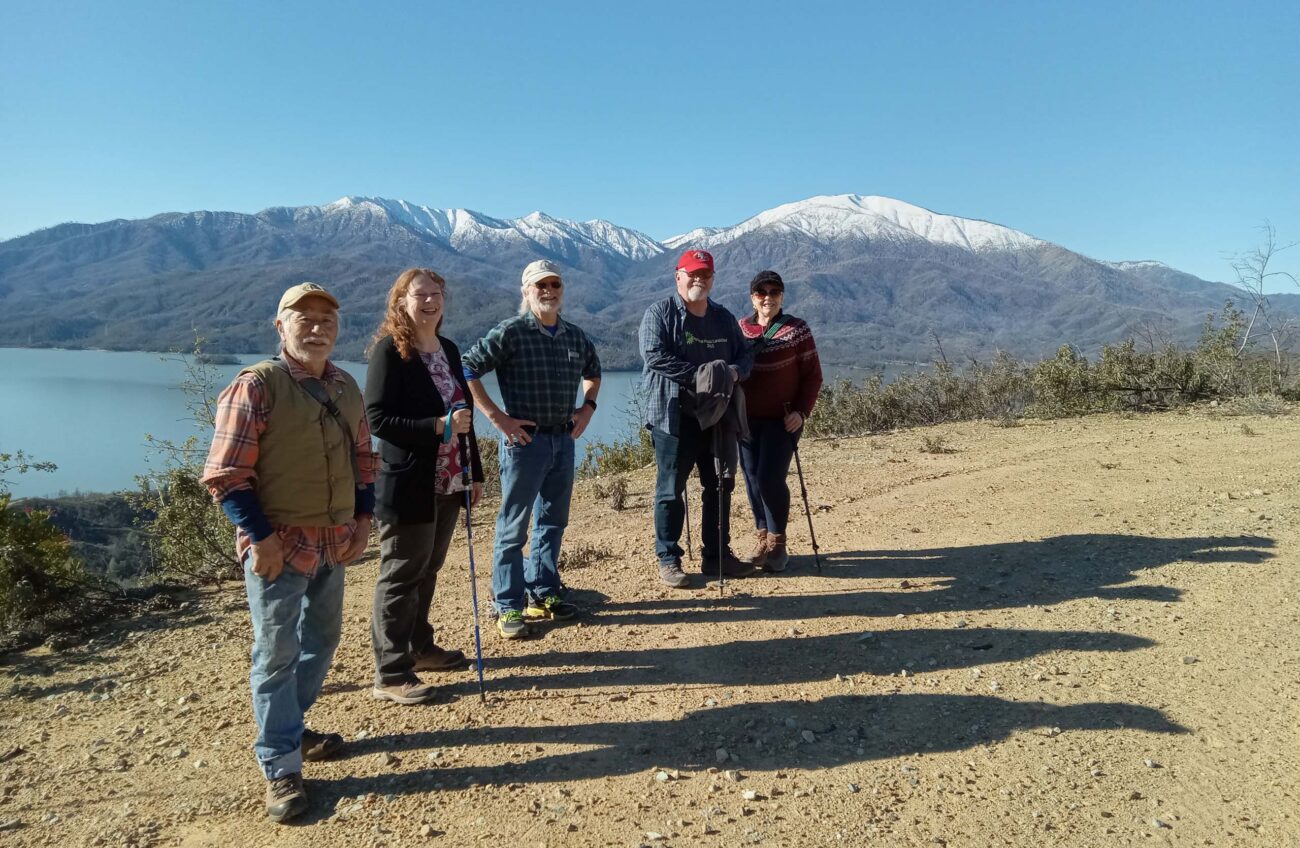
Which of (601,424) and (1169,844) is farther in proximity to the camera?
(601,424)

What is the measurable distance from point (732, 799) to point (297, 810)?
5.34 feet

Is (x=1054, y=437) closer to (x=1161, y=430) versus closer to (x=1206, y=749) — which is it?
(x=1161, y=430)

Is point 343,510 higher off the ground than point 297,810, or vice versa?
point 343,510

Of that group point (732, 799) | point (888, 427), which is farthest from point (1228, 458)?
point (732, 799)

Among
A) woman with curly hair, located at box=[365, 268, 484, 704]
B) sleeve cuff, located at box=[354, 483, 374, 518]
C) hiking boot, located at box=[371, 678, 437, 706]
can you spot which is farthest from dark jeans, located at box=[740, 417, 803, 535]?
sleeve cuff, located at box=[354, 483, 374, 518]

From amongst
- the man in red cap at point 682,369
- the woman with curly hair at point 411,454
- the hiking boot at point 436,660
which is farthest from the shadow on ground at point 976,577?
the woman with curly hair at point 411,454

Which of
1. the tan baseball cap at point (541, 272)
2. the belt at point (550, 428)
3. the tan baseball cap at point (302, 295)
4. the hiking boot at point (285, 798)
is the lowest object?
the hiking boot at point (285, 798)

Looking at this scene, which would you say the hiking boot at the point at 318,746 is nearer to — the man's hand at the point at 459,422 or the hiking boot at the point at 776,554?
the man's hand at the point at 459,422

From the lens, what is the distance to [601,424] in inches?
581

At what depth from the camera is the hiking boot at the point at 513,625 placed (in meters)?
4.21

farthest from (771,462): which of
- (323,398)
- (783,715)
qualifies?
(323,398)

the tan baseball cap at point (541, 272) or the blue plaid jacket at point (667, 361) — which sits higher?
the tan baseball cap at point (541, 272)

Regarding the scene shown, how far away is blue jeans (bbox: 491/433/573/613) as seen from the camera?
4.12m

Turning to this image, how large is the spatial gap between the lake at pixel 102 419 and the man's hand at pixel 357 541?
1631 millimetres
